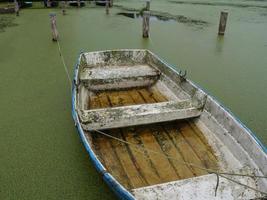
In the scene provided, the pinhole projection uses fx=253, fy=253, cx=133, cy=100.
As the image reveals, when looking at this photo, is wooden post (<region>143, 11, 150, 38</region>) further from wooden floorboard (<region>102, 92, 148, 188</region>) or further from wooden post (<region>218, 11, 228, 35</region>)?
wooden floorboard (<region>102, 92, 148, 188</region>)

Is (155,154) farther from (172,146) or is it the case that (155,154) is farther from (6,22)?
(6,22)

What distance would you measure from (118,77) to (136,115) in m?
1.22

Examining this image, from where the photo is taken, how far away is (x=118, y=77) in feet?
12.2

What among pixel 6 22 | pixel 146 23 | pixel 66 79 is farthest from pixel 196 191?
pixel 6 22

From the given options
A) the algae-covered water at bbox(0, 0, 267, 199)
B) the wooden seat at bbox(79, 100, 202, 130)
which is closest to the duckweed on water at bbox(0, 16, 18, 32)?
the algae-covered water at bbox(0, 0, 267, 199)

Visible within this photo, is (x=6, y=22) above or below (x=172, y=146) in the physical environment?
above

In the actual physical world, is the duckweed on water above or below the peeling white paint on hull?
above

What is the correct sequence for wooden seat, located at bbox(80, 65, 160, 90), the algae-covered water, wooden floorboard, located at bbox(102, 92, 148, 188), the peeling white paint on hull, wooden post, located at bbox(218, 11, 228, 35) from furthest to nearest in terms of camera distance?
wooden post, located at bbox(218, 11, 228, 35)
wooden seat, located at bbox(80, 65, 160, 90)
the algae-covered water
wooden floorboard, located at bbox(102, 92, 148, 188)
the peeling white paint on hull

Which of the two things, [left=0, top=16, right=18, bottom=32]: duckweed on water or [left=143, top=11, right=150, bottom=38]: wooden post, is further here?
[left=0, top=16, right=18, bottom=32]: duckweed on water

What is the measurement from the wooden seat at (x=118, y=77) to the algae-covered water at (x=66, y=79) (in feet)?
1.66

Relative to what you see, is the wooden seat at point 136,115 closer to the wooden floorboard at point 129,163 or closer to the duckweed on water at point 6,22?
the wooden floorboard at point 129,163

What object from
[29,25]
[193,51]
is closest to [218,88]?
[193,51]

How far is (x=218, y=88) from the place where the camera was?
441cm

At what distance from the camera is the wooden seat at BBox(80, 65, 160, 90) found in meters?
3.65
